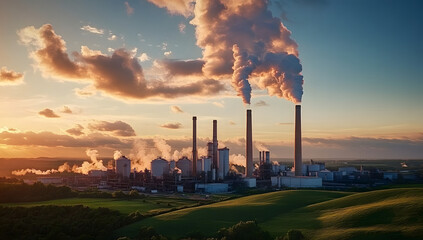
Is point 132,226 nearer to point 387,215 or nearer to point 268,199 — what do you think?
point 268,199

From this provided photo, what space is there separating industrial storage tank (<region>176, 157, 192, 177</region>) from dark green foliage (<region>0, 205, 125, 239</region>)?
211 ft

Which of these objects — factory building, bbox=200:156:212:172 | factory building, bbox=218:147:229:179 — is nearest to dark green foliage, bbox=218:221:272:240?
factory building, bbox=200:156:212:172

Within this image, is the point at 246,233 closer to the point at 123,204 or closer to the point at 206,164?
the point at 123,204

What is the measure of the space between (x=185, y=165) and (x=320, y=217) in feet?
287

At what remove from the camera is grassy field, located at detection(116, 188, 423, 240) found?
141ft

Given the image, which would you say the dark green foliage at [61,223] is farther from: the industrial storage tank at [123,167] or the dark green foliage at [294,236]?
the industrial storage tank at [123,167]

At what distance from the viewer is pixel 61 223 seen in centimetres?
6359

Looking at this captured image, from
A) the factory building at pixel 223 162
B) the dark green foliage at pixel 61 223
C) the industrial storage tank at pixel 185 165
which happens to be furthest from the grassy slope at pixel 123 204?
the industrial storage tank at pixel 185 165

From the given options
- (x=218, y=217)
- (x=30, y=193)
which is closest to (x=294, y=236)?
(x=218, y=217)

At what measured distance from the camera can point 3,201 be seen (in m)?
94.0

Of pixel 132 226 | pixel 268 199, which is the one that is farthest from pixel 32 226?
pixel 268 199

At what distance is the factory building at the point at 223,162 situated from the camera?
133 metres

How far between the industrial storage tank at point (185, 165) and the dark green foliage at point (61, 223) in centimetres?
6438

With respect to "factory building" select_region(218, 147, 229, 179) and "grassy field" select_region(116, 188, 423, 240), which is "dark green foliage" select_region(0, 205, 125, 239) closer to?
"grassy field" select_region(116, 188, 423, 240)
